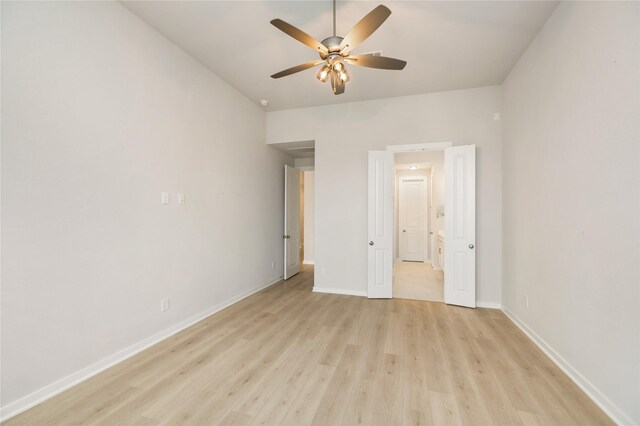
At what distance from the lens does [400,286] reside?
190 inches

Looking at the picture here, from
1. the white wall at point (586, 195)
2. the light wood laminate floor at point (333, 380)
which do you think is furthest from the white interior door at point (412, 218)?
the white wall at point (586, 195)

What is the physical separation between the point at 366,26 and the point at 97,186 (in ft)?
8.16

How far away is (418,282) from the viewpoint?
5.10 meters

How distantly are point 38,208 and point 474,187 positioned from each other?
4664mm

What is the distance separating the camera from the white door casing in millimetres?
4133

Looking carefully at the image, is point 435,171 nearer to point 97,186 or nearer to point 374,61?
point 374,61

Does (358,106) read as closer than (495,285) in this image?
No

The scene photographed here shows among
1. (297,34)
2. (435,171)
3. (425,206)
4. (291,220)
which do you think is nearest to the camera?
(297,34)

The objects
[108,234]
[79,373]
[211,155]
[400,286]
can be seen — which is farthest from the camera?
[400,286]

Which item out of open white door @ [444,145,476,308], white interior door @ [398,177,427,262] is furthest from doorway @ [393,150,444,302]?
open white door @ [444,145,476,308]

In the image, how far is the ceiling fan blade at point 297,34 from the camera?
72.9 inches

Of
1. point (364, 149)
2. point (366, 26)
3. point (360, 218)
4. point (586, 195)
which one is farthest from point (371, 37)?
point (360, 218)

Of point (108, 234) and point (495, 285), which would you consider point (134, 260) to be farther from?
point (495, 285)

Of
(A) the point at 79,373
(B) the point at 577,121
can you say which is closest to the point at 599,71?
(B) the point at 577,121
